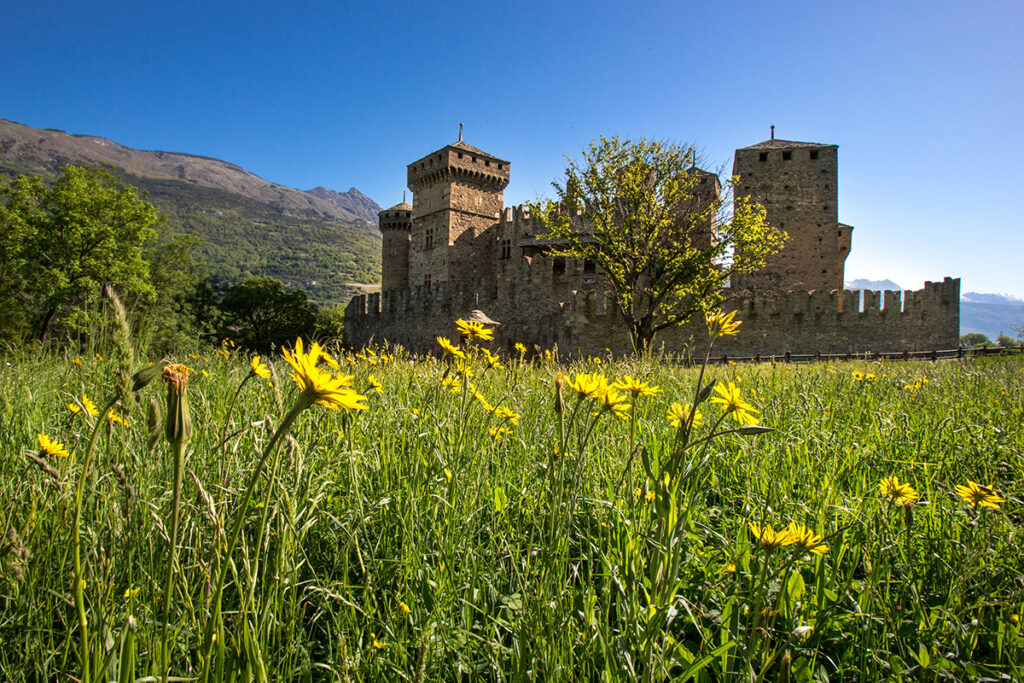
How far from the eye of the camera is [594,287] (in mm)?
23750

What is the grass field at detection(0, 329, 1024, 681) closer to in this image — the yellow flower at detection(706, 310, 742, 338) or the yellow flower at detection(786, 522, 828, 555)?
the yellow flower at detection(786, 522, 828, 555)

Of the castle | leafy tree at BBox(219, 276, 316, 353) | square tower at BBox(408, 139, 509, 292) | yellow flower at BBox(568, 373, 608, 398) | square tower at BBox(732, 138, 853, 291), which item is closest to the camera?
yellow flower at BBox(568, 373, 608, 398)

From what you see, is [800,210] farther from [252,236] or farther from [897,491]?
[252,236]

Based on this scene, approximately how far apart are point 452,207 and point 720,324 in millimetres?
32343

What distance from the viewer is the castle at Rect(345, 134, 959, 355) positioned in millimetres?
20094

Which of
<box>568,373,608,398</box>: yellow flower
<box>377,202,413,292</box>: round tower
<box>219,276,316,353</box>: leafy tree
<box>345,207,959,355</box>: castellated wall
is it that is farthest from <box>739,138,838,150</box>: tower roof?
<box>219,276,316,353</box>: leafy tree

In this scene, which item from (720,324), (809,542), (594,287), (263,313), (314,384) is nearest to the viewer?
(314,384)

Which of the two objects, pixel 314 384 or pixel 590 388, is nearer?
pixel 314 384

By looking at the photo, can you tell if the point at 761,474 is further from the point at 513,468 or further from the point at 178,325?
the point at 178,325

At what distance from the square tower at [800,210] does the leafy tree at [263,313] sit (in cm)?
3611

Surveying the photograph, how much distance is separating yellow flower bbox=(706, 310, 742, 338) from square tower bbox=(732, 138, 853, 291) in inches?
1009

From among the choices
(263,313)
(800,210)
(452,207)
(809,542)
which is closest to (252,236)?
(263,313)

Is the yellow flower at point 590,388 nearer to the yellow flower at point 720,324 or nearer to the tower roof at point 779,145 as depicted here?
the yellow flower at point 720,324

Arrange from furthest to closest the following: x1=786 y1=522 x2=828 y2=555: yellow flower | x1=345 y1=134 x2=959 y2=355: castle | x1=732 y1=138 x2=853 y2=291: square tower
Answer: x1=732 y1=138 x2=853 y2=291: square tower → x1=345 y1=134 x2=959 y2=355: castle → x1=786 y1=522 x2=828 y2=555: yellow flower
